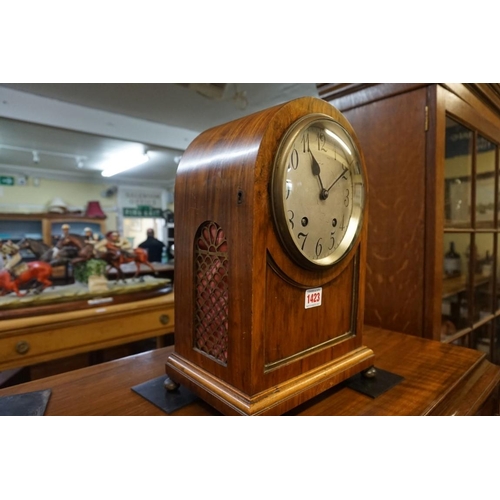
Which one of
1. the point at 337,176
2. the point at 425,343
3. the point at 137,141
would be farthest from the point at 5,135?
the point at 425,343

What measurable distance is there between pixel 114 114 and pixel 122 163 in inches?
60.8

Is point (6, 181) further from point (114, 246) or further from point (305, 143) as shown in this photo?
point (305, 143)

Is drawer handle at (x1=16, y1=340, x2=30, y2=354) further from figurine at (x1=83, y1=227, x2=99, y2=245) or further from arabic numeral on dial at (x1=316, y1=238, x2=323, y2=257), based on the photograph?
arabic numeral on dial at (x1=316, y1=238, x2=323, y2=257)

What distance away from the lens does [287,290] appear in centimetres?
58

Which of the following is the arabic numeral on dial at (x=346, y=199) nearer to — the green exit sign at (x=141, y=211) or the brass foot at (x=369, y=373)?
the brass foot at (x=369, y=373)

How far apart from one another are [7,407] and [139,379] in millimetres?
235

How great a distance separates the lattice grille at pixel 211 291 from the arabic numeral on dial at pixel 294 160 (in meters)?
0.16

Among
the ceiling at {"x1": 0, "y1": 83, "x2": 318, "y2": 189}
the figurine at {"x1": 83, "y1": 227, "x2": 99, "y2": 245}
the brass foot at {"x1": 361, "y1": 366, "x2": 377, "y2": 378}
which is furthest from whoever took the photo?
the ceiling at {"x1": 0, "y1": 83, "x2": 318, "y2": 189}

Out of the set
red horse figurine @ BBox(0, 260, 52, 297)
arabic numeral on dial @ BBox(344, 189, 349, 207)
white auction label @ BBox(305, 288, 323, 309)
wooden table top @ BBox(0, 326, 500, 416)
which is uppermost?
arabic numeral on dial @ BBox(344, 189, 349, 207)

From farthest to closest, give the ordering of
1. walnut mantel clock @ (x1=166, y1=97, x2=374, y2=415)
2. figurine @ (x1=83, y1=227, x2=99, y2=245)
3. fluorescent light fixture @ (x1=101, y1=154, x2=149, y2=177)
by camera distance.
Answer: fluorescent light fixture @ (x1=101, y1=154, x2=149, y2=177), figurine @ (x1=83, y1=227, x2=99, y2=245), walnut mantel clock @ (x1=166, y1=97, x2=374, y2=415)

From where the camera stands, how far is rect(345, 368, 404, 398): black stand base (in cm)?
69

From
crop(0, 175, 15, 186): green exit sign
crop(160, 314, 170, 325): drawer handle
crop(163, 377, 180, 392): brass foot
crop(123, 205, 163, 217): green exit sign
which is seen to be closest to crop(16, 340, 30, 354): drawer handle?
crop(160, 314, 170, 325): drawer handle

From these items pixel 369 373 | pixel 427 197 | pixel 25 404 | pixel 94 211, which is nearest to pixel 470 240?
pixel 427 197

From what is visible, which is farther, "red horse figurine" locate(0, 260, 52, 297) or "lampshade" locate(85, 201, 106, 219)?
"lampshade" locate(85, 201, 106, 219)
